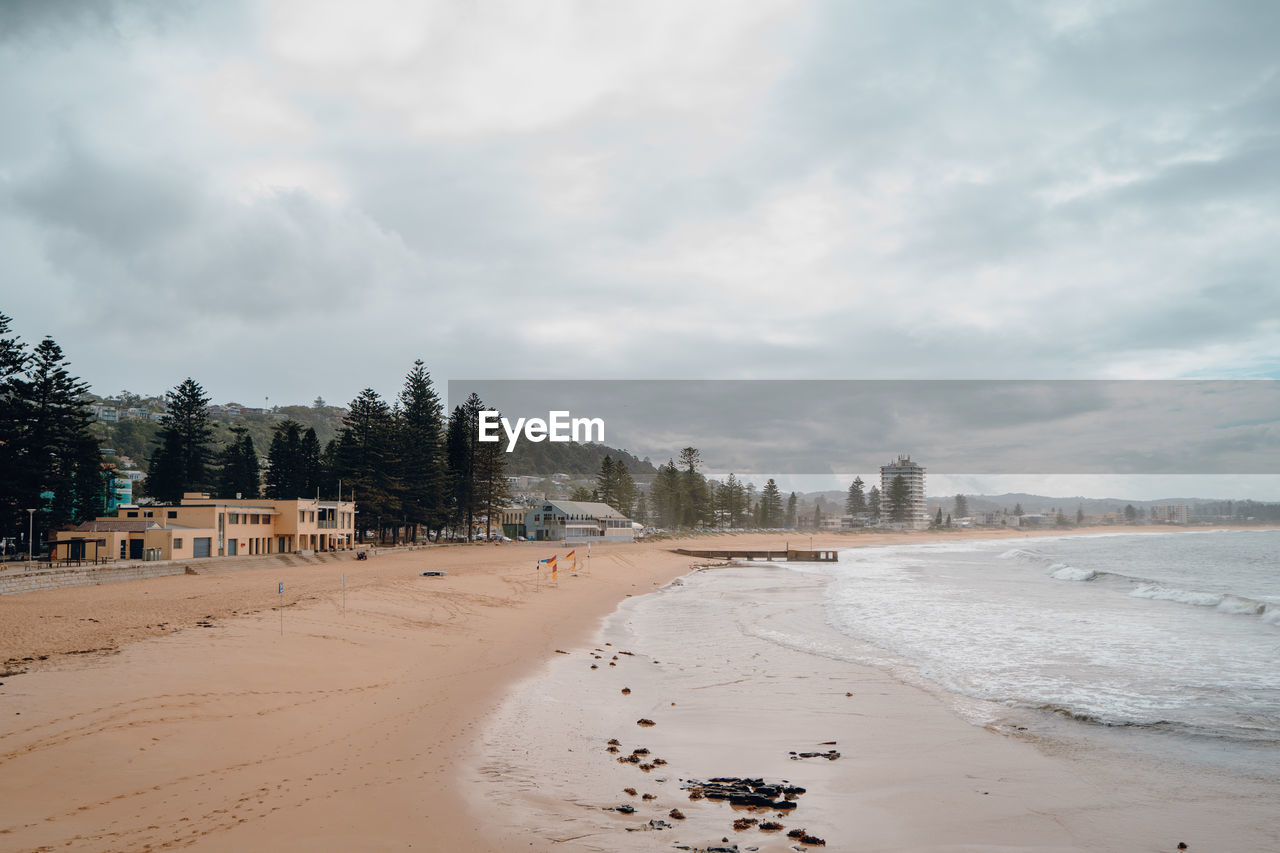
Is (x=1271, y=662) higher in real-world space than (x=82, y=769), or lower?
lower

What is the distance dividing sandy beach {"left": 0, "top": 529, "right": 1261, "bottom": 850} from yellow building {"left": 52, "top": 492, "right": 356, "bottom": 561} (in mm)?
23058

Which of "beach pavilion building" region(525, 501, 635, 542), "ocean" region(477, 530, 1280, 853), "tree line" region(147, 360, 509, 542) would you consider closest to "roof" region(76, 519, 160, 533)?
"tree line" region(147, 360, 509, 542)

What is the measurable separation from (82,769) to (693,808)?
6349 mm

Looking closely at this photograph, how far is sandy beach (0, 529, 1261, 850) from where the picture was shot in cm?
684

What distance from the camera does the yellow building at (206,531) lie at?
3672 centimetres

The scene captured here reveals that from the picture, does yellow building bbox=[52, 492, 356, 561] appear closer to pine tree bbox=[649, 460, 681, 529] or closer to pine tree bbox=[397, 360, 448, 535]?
pine tree bbox=[397, 360, 448, 535]

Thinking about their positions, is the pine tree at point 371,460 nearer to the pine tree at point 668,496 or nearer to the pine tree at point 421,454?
the pine tree at point 421,454

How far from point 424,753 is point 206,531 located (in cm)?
3771

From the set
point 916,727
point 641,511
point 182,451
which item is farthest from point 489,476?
point 641,511

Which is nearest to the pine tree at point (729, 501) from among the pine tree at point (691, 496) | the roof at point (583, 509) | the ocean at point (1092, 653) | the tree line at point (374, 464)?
the pine tree at point (691, 496)

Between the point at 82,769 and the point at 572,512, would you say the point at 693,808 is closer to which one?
the point at 82,769

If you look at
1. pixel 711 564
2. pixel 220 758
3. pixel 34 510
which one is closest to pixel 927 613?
pixel 220 758

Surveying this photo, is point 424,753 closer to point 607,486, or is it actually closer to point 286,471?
point 286,471

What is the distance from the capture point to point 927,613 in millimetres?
26938
